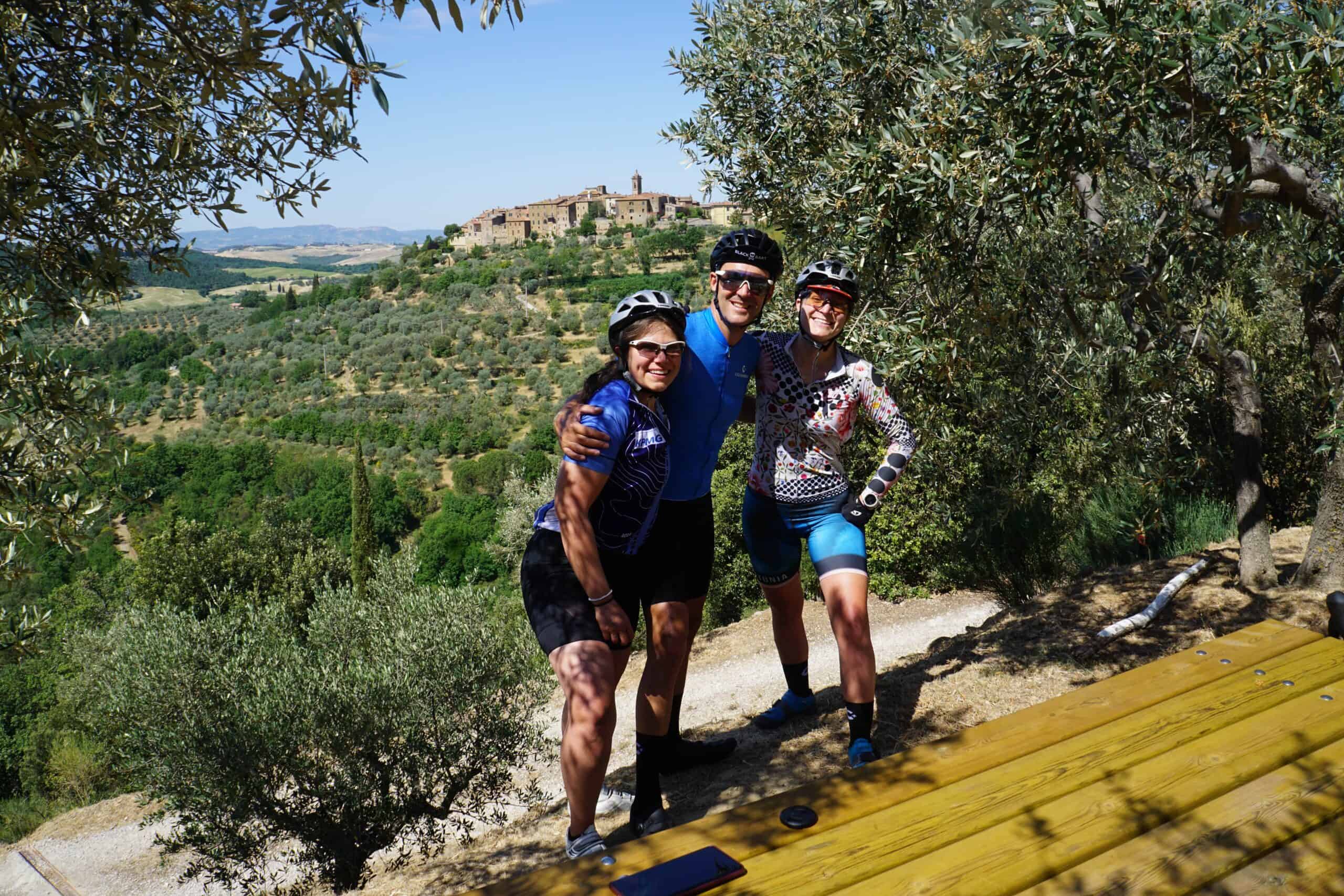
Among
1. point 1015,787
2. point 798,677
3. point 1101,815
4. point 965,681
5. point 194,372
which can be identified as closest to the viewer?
point 1101,815

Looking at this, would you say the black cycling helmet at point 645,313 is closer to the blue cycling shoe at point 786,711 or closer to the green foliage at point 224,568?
the blue cycling shoe at point 786,711

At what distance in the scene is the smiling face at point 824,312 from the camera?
146 inches

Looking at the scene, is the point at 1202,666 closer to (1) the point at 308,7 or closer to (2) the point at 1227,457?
(1) the point at 308,7

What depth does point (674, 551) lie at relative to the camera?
11.6 feet

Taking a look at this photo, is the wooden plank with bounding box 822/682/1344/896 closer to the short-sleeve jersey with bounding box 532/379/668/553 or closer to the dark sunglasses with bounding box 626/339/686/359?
the short-sleeve jersey with bounding box 532/379/668/553

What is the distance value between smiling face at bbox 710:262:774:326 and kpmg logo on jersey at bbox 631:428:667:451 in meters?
0.61

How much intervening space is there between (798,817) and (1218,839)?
0.94 meters

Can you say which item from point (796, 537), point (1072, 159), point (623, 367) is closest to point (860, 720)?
point (796, 537)

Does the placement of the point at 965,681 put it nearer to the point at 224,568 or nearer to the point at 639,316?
the point at 639,316

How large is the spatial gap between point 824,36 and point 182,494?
57.3 metres

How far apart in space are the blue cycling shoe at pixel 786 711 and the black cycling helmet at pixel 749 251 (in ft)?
7.73

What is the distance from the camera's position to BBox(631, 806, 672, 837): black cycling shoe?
3.58m

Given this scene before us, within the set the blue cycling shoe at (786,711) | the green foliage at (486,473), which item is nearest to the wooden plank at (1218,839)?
the blue cycling shoe at (786,711)

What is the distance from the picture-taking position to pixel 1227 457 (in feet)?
26.9
